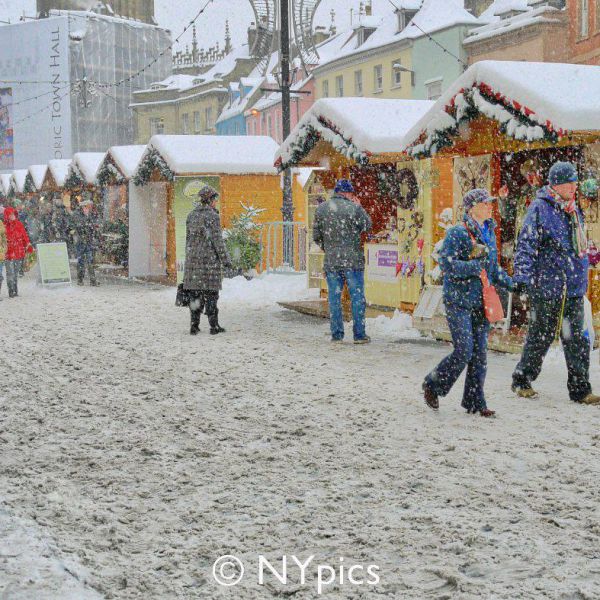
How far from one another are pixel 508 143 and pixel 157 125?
189ft

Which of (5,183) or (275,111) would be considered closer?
(5,183)

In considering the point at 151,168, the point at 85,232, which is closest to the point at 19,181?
the point at 151,168

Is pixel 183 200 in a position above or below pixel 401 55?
below

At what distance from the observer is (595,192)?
9664mm

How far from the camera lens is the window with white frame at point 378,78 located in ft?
139

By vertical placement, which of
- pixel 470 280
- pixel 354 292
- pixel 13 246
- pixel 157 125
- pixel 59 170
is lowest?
pixel 354 292

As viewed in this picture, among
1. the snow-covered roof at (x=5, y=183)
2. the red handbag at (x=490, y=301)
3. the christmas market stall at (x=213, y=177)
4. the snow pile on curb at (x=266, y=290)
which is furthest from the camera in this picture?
the snow-covered roof at (x=5, y=183)

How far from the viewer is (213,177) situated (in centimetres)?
2072

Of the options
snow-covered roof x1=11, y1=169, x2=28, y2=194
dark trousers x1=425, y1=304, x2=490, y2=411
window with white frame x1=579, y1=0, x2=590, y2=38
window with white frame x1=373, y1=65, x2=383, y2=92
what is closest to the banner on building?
dark trousers x1=425, y1=304, x2=490, y2=411

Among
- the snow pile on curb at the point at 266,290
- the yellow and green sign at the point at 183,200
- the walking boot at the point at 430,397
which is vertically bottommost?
the walking boot at the point at 430,397

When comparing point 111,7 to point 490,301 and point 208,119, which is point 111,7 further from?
point 490,301

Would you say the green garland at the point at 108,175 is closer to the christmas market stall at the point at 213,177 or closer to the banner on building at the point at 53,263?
the christmas market stall at the point at 213,177

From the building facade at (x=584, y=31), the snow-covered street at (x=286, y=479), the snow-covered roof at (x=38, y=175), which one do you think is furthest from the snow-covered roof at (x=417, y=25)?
the snow-covered street at (x=286, y=479)

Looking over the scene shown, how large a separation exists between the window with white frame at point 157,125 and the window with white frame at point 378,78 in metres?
26.1
